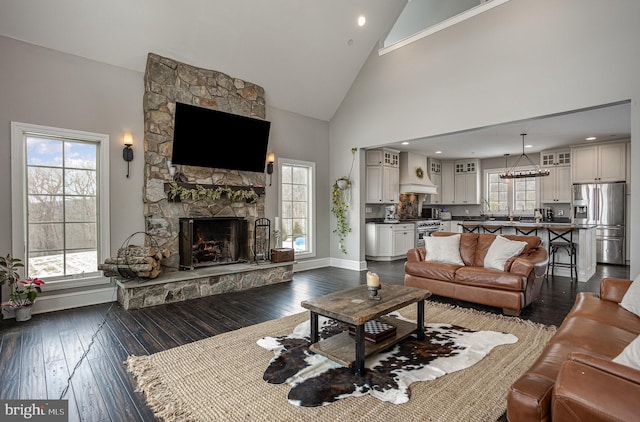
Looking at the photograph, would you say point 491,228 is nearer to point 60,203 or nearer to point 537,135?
point 537,135

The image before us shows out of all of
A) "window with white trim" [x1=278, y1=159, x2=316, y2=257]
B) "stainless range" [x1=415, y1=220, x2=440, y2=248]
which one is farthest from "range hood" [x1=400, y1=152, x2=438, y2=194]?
"window with white trim" [x1=278, y1=159, x2=316, y2=257]

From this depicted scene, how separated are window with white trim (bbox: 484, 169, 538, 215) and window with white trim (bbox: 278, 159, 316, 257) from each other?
5.80m

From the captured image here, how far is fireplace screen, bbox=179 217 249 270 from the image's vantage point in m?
5.05

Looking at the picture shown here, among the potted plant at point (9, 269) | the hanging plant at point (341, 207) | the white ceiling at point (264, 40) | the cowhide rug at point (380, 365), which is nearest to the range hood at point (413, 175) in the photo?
the white ceiling at point (264, 40)

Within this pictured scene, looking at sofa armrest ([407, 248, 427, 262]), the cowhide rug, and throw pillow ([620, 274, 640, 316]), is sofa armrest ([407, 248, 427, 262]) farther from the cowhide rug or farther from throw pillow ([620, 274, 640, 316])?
throw pillow ([620, 274, 640, 316])

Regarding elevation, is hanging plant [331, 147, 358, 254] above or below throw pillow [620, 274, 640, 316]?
above

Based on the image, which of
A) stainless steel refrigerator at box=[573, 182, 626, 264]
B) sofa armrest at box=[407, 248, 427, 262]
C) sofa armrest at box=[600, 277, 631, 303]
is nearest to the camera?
sofa armrest at box=[600, 277, 631, 303]

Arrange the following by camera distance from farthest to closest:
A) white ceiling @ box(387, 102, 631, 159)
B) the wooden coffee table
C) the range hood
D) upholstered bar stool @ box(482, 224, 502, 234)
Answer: the range hood
upholstered bar stool @ box(482, 224, 502, 234)
white ceiling @ box(387, 102, 631, 159)
the wooden coffee table

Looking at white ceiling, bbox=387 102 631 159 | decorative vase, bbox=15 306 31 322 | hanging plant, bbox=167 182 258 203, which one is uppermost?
white ceiling, bbox=387 102 631 159

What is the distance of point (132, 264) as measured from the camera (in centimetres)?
418

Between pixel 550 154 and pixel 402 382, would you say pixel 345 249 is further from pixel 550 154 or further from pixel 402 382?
pixel 550 154

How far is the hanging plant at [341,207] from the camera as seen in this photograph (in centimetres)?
695

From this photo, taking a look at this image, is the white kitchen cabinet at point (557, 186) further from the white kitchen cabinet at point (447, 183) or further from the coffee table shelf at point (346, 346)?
the coffee table shelf at point (346, 346)

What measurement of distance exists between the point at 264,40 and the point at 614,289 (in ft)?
17.5
